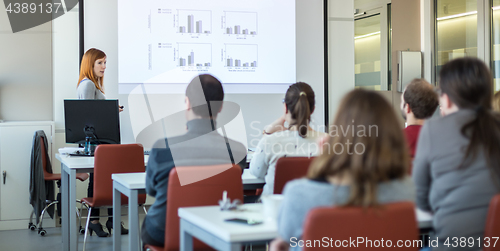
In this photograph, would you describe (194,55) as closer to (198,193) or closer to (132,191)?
(132,191)

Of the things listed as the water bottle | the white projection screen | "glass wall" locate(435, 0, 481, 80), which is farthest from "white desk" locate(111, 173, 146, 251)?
"glass wall" locate(435, 0, 481, 80)

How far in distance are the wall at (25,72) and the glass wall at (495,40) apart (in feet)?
16.6

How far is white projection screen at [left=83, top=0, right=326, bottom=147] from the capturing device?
4828 mm

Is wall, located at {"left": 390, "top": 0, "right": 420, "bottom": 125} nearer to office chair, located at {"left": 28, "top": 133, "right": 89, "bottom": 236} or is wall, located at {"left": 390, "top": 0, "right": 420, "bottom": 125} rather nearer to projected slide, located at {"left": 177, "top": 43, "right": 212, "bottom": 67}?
projected slide, located at {"left": 177, "top": 43, "right": 212, "bottom": 67}

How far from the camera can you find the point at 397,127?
4.07ft

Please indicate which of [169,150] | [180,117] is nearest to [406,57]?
[180,117]

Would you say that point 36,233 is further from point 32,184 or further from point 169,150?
point 169,150

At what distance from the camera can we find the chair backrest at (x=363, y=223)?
118 cm

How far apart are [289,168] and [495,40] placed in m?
4.53

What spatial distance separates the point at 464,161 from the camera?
5.03ft

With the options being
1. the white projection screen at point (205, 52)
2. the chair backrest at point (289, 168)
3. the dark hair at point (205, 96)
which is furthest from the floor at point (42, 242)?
the dark hair at point (205, 96)

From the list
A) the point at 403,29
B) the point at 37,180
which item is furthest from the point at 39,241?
the point at 403,29

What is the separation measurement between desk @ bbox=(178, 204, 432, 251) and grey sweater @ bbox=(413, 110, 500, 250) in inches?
2.9

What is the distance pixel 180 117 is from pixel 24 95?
1581mm
